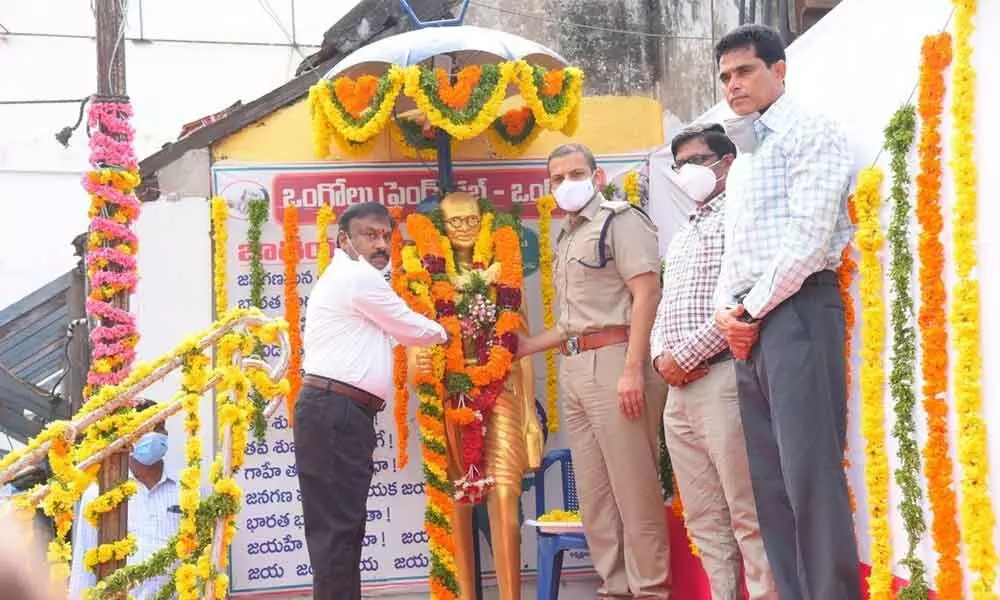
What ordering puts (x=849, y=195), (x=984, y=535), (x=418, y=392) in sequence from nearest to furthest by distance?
(x=984, y=535) < (x=849, y=195) < (x=418, y=392)

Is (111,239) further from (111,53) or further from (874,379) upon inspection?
(874,379)

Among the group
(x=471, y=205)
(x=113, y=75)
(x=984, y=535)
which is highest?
(x=113, y=75)

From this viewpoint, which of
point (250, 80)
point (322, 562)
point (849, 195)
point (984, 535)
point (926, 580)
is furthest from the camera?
point (250, 80)

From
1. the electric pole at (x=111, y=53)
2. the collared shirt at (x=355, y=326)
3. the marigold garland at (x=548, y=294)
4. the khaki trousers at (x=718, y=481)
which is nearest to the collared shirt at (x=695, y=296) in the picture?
the khaki trousers at (x=718, y=481)

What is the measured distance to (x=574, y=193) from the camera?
16.9ft

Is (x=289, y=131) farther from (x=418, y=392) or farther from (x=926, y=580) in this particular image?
(x=926, y=580)

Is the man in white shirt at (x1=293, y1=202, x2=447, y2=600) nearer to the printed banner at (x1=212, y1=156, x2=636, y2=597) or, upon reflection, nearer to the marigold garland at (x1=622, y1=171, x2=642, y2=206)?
the printed banner at (x1=212, y1=156, x2=636, y2=597)

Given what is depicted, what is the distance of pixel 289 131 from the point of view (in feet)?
21.1

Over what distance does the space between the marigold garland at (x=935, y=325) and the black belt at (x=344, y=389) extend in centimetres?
244

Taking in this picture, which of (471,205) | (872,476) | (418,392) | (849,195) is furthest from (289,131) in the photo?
(872,476)

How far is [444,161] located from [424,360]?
115 cm

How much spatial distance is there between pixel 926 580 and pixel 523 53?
136 inches

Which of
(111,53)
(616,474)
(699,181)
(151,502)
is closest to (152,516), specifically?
(151,502)

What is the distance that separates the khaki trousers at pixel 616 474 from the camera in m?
4.88
